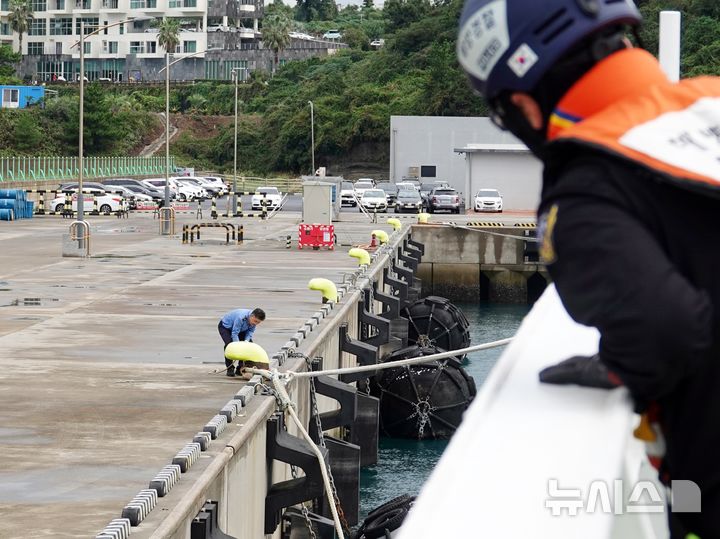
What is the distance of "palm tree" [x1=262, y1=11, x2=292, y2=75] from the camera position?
158 meters

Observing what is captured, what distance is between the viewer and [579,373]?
3080 mm

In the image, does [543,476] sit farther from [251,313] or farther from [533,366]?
[251,313]

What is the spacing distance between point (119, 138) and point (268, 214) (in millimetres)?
53568

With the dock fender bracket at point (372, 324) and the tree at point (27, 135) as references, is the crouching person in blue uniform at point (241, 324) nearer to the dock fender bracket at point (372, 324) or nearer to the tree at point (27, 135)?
the dock fender bracket at point (372, 324)

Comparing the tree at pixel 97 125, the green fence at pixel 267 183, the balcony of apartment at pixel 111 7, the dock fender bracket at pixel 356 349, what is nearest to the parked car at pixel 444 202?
the green fence at pixel 267 183

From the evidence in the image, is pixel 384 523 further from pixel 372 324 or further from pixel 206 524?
pixel 372 324

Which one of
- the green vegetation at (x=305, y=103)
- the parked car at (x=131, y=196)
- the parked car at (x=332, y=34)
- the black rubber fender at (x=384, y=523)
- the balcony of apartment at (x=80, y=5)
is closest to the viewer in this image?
the black rubber fender at (x=384, y=523)

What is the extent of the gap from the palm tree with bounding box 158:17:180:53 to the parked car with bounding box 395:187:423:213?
81.5 meters

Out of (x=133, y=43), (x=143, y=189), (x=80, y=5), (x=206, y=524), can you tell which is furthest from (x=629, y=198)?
(x=133, y=43)

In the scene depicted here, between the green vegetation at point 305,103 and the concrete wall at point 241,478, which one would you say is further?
the green vegetation at point 305,103

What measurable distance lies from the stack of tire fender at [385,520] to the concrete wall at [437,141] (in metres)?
73.2

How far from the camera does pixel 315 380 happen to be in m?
21.3

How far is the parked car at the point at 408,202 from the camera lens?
233ft

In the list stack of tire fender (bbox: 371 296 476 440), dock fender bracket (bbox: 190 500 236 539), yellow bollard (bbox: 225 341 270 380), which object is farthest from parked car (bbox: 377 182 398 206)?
dock fender bracket (bbox: 190 500 236 539)
